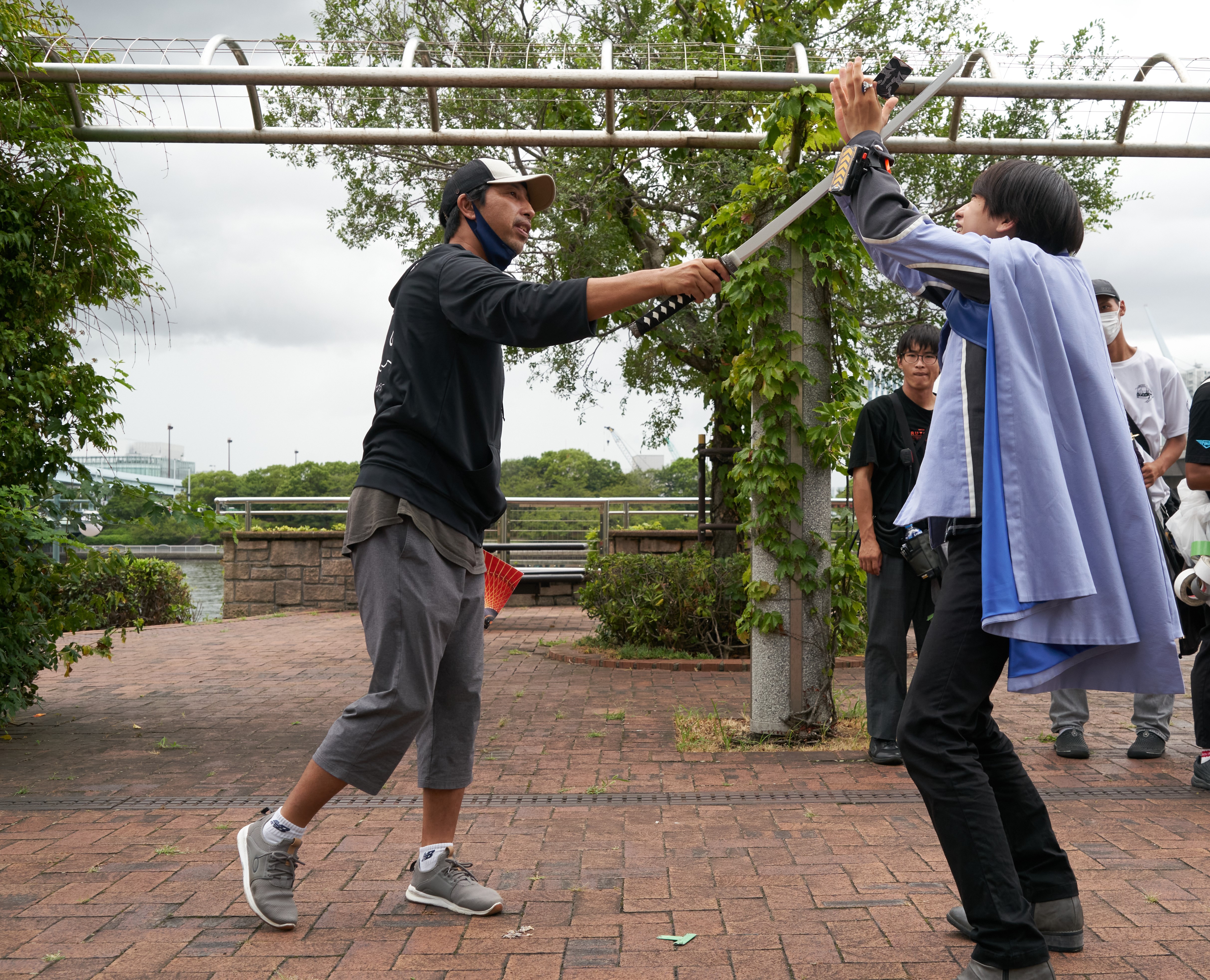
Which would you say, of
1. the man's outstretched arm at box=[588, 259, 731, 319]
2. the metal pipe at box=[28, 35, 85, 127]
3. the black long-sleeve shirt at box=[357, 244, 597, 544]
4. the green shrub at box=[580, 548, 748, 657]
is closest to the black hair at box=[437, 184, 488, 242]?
the black long-sleeve shirt at box=[357, 244, 597, 544]

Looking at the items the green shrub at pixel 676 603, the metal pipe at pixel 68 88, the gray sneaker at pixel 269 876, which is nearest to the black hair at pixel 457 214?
the gray sneaker at pixel 269 876

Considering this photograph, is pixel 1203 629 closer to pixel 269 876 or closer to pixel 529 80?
pixel 269 876

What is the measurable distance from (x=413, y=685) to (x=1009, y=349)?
1731 mm

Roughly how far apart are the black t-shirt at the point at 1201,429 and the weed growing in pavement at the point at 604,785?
2.75m

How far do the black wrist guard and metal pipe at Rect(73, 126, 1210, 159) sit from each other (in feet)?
10.3

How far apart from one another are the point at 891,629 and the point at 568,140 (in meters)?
3.03

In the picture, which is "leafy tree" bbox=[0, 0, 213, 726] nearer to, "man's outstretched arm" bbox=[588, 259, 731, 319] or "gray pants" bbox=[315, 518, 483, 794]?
"gray pants" bbox=[315, 518, 483, 794]

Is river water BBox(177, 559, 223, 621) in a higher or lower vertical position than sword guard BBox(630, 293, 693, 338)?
lower

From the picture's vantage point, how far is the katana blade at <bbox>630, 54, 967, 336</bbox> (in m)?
2.61

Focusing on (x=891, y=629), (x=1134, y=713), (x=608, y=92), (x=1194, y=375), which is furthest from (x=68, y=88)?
(x=1194, y=375)

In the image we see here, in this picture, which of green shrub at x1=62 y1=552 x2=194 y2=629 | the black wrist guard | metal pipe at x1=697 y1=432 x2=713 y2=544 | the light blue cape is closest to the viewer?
the light blue cape

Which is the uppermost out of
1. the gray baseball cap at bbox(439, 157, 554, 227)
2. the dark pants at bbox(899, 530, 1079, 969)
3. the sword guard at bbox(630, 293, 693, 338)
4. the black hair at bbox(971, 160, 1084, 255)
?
the gray baseball cap at bbox(439, 157, 554, 227)

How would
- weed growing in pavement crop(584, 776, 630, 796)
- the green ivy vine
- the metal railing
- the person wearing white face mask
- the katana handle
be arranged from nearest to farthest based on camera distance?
1. the katana handle
2. weed growing in pavement crop(584, 776, 630, 796)
3. the person wearing white face mask
4. the green ivy vine
5. the metal railing

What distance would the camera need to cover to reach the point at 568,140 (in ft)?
18.2
